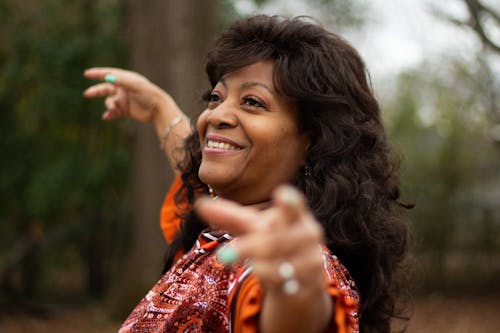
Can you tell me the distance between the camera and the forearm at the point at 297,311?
4.13 ft

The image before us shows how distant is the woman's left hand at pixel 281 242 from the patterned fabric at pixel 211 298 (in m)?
0.23

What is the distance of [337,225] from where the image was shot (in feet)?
6.40

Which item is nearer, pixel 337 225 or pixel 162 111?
pixel 337 225

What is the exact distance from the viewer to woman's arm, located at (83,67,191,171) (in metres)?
2.97

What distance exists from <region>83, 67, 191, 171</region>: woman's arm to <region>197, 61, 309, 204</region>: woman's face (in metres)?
0.96

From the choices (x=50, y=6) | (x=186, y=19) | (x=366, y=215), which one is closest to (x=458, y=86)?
(x=186, y=19)

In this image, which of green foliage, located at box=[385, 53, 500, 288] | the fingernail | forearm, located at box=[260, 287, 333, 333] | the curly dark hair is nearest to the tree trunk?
green foliage, located at box=[385, 53, 500, 288]

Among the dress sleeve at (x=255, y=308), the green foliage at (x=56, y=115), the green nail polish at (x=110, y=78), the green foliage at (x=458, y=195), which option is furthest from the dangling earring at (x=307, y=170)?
the green foliage at (x=458, y=195)

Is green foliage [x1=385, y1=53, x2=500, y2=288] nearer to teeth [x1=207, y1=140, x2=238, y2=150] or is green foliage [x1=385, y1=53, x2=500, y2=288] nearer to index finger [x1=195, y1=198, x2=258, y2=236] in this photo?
teeth [x1=207, y1=140, x2=238, y2=150]

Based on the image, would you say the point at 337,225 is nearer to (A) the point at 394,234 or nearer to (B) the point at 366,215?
(B) the point at 366,215

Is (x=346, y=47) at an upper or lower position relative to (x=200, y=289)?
upper

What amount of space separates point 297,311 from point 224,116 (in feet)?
2.73

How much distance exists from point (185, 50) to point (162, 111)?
3.61 m

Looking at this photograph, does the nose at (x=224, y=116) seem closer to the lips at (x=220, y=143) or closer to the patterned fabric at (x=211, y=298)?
the lips at (x=220, y=143)
